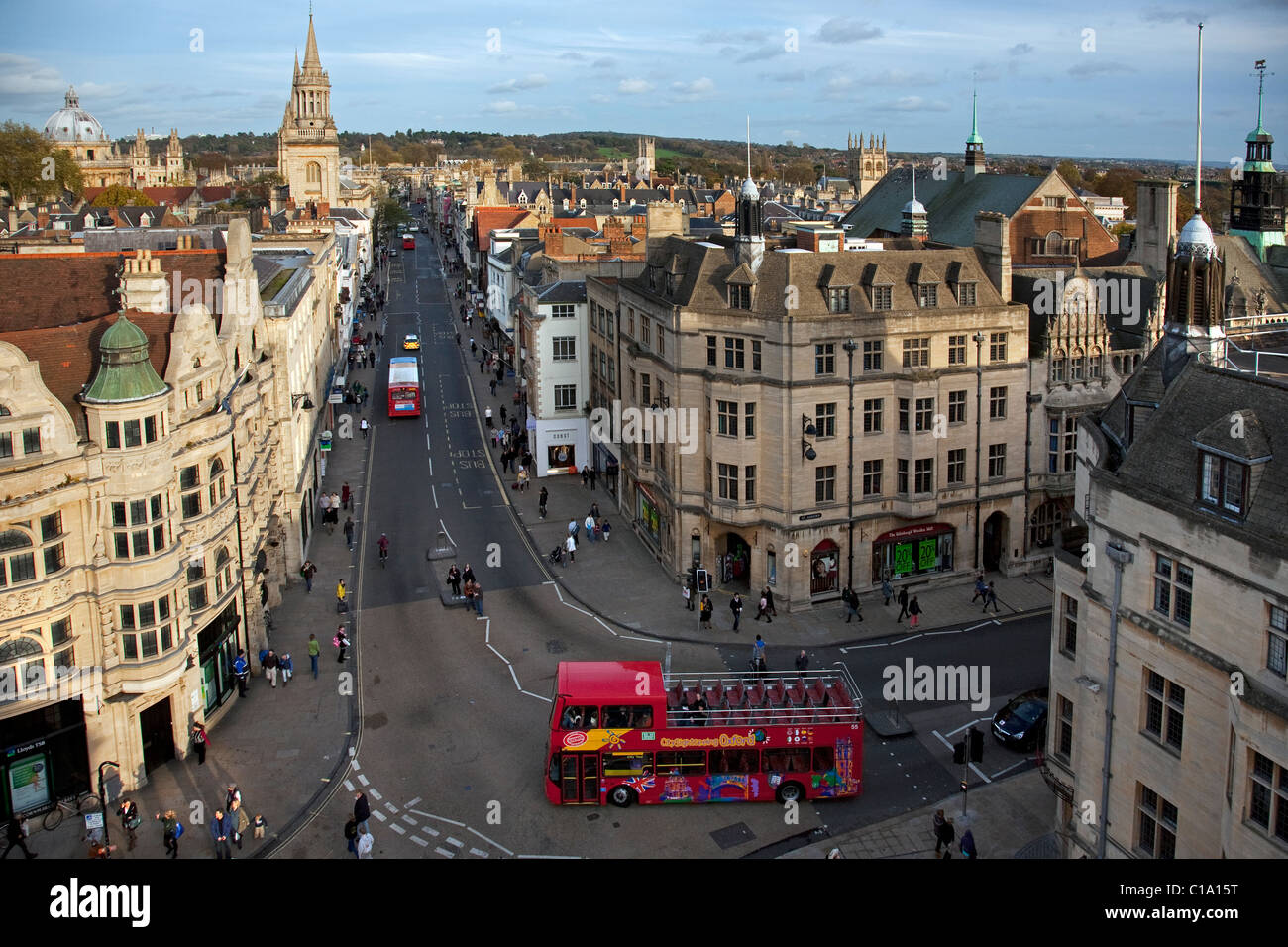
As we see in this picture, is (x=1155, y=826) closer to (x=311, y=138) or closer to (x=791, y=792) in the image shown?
(x=791, y=792)

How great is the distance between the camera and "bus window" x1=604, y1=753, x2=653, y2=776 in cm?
3122

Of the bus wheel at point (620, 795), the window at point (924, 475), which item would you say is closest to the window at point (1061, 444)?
the window at point (924, 475)

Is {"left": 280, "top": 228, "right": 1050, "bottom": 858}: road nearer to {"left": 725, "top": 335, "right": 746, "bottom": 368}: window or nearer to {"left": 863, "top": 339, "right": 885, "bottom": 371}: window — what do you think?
{"left": 863, "top": 339, "right": 885, "bottom": 371}: window

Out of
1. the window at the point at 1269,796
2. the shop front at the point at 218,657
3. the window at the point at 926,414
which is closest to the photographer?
the window at the point at 1269,796

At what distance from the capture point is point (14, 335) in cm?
3297

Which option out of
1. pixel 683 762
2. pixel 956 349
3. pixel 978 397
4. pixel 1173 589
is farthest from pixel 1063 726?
pixel 956 349

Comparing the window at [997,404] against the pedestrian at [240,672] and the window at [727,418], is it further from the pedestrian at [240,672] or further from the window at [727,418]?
the pedestrian at [240,672]

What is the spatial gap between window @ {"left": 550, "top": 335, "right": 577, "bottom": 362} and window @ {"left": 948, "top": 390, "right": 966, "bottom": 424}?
2529cm

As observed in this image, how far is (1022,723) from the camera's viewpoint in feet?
115

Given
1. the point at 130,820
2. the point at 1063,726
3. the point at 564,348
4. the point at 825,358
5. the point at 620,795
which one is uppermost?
the point at 825,358

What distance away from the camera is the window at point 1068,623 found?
28125mm

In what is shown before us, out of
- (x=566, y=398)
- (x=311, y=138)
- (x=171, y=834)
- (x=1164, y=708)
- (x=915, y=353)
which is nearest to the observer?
(x=1164, y=708)

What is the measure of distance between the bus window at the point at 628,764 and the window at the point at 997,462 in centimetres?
2413

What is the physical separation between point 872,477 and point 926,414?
3417mm
